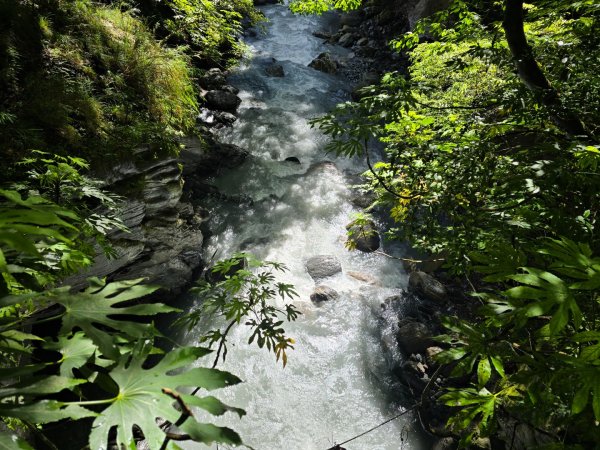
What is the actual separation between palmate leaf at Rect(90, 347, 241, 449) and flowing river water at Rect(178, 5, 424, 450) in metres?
2.83

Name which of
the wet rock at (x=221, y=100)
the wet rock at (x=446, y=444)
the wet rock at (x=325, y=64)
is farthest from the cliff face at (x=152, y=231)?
the wet rock at (x=325, y=64)

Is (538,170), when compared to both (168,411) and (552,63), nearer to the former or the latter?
(552,63)

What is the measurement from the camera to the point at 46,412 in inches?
29.6

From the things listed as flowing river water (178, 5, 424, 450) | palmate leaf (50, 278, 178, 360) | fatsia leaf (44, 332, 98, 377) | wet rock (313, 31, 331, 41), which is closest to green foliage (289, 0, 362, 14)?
flowing river water (178, 5, 424, 450)

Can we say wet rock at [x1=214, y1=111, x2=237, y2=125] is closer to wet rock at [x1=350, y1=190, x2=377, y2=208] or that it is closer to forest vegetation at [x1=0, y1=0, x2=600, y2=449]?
forest vegetation at [x1=0, y1=0, x2=600, y2=449]

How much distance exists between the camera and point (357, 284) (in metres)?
6.13

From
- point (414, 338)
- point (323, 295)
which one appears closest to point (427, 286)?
point (414, 338)

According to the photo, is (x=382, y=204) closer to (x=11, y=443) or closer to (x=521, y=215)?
(x=521, y=215)

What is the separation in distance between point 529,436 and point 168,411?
3633 mm

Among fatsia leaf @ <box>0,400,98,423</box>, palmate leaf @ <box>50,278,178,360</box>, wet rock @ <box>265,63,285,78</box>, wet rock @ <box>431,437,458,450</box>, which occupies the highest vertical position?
wet rock @ <box>265,63,285,78</box>

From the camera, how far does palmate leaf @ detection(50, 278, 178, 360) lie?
87cm

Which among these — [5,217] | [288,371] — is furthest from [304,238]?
[5,217]

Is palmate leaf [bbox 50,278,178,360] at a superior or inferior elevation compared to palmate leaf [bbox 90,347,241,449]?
superior

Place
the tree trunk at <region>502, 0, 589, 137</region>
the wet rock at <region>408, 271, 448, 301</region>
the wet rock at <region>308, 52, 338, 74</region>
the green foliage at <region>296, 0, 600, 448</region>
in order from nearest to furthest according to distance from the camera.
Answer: the green foliage at <region>296, 0, 600, 448</region>, the tree trunk at <region>502, 0, 589, 137</region>, the wet rock at <region>408, 271, 448, 301</region>, the wet rock at <region>308, 52, 338, 74</region>
